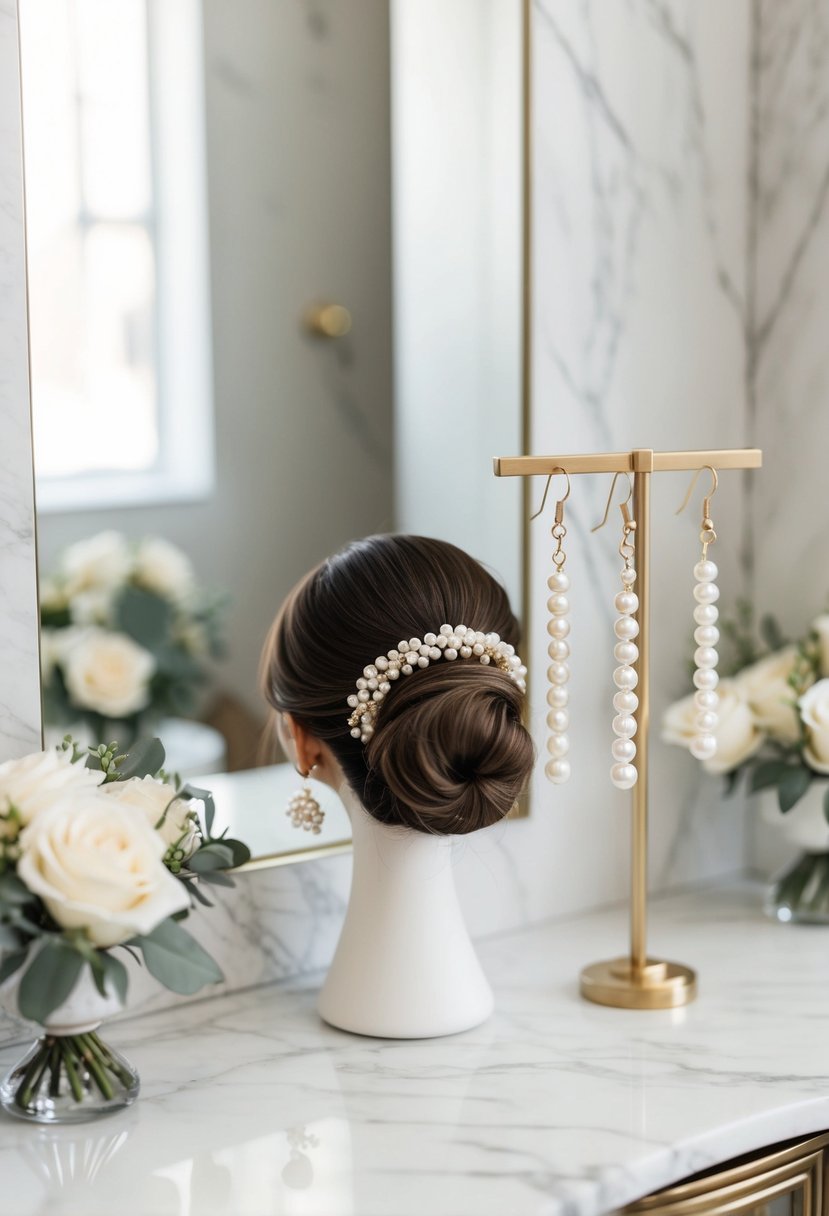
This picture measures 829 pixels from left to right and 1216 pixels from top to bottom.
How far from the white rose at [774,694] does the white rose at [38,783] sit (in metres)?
0.68

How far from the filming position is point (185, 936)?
950 mm

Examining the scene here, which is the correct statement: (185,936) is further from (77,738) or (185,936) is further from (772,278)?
(772,278)

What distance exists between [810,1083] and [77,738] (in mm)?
681

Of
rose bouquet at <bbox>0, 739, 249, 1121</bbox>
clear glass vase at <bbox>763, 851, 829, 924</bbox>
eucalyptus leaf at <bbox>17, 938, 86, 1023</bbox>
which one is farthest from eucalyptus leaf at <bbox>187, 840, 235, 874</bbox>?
clear glass vase at <bbox>763, 851, 829, 924</bbox>

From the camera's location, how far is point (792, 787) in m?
1.34

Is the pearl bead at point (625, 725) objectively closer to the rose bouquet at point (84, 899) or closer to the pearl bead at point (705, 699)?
the pearl bead at point (705, 699)

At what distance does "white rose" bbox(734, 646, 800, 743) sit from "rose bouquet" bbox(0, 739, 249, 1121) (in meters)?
0.59

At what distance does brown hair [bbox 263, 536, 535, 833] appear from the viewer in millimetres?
1004

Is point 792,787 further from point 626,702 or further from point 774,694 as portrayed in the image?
point 626,702

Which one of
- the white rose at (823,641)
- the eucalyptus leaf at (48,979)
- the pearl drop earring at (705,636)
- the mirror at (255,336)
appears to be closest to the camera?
the eucalyptus leaf at (48,979)

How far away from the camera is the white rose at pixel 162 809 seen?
982 millimetres

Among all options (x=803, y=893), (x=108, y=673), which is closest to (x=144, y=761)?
(x=108, y=673)

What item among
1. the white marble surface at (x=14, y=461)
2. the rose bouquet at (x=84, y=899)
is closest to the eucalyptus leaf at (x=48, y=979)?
→ the rose bouquet at (x=84, y=899)

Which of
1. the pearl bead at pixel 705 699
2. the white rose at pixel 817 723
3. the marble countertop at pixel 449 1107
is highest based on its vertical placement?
the pearl bead at pixel 705 699
